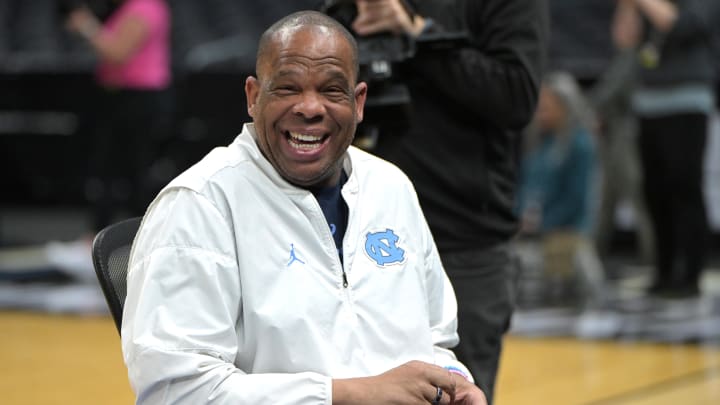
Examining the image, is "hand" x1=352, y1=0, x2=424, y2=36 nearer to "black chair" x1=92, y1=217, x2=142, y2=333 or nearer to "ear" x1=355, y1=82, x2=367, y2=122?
"ear" x1=355, y1=82, x2=367, y2=122

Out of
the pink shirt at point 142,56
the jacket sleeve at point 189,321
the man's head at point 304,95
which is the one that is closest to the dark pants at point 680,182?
the pink shirt at point 142,56

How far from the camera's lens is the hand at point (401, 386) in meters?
2.05

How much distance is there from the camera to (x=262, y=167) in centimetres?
218

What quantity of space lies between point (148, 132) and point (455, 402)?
4823mm

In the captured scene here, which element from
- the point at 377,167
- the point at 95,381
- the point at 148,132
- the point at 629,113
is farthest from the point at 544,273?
the point at 377,167

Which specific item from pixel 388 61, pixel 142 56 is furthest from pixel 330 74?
pixel 142 56

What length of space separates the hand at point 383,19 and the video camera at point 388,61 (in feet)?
0.05

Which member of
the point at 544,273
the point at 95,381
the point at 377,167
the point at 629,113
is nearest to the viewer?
the point at 377,167

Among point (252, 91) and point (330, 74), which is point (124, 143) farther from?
point (330, 74)

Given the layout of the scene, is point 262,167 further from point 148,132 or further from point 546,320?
point 148,132

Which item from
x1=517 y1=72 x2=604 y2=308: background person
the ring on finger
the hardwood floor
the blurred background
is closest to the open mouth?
the ring on finger

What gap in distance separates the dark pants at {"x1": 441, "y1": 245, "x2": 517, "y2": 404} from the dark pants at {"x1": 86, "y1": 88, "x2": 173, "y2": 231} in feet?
13.2

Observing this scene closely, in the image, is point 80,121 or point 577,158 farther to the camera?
point 80,121

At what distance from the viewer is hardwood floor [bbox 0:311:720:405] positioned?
4598mm
